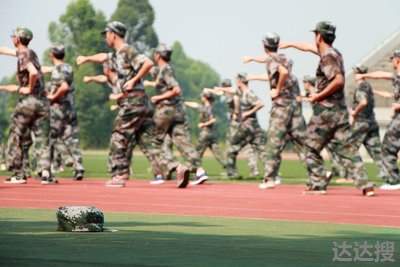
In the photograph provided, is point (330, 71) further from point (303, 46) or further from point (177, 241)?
point (177, 241)

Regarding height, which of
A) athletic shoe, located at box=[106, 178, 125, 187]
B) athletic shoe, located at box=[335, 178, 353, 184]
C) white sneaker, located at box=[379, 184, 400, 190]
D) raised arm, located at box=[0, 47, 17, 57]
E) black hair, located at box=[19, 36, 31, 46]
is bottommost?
athletic shoe, located at box=[335, 178, 353, 184]

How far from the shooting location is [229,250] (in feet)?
35.7

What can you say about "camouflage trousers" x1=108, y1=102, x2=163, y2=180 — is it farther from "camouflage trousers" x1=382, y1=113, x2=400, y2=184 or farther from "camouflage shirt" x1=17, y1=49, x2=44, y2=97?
"camouflage trousers" x1=382, y1=113, x2=400, y2=184

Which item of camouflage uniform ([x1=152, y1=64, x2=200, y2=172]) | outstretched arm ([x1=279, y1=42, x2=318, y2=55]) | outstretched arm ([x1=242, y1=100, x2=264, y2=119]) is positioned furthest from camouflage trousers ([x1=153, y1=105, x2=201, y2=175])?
outstretched arm ([x1=279, y1=42, x2=318, y2=55])

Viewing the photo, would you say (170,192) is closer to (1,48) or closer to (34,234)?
(1,48)

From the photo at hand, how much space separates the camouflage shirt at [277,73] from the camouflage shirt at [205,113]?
30.5 ft

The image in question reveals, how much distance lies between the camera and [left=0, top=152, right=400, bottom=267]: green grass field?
999 cm

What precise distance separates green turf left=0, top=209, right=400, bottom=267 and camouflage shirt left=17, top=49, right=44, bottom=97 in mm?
7233

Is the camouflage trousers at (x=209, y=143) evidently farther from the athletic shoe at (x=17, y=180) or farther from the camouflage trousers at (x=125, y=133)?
the athletic shoe at (x=17, y=180)

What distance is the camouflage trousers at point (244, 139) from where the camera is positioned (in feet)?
94.8

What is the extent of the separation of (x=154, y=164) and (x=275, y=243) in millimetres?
11917

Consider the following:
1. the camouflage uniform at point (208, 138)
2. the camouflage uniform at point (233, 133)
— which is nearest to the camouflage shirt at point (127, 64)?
the camouflage uniform at point (233, 133)

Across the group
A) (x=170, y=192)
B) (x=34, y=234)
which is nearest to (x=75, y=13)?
(x=170, y=192)

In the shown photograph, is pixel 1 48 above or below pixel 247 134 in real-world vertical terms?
above
